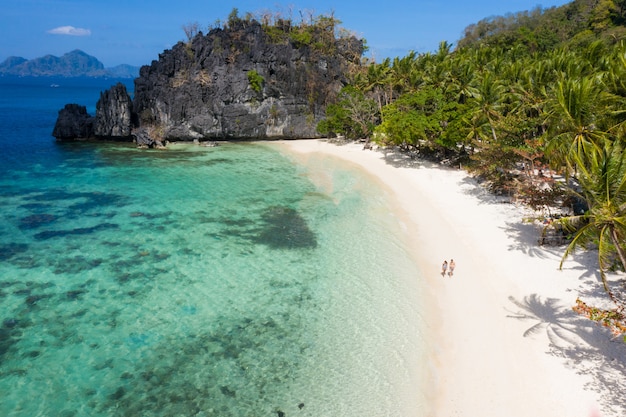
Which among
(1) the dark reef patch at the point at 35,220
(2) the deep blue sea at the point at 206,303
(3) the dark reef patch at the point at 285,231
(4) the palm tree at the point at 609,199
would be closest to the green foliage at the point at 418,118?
(2) the deep blue sea at the point at 206,303

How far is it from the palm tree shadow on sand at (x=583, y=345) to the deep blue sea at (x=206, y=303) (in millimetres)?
4793

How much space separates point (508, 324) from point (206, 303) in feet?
43.0

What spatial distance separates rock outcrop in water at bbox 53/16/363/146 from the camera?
5428 centimetres

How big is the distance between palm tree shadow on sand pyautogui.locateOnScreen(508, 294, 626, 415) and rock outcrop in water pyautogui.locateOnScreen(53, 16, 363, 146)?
44574 millimetres

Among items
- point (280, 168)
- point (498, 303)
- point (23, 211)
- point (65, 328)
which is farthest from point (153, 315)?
point (280, 168)

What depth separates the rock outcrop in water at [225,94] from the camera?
54.3 metres

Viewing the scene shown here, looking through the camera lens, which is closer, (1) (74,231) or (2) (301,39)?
(1) (74,231)

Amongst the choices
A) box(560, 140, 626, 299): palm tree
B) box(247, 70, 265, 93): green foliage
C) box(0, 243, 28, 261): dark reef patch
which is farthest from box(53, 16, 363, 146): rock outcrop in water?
box(560, 140, 626, 299): palm tree

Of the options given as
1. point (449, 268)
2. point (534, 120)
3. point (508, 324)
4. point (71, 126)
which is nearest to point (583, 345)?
point (508, 324)

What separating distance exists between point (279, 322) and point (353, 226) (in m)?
10.8

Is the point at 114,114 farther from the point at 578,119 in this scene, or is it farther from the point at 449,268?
the point at 578,119

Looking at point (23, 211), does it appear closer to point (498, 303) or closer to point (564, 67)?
point (498, 303)

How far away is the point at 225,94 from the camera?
54.8 meters

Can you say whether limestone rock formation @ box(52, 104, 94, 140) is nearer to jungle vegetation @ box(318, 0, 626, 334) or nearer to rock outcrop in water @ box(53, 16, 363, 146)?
rock outcrop in water @ box(53, 16, 363, 146)
